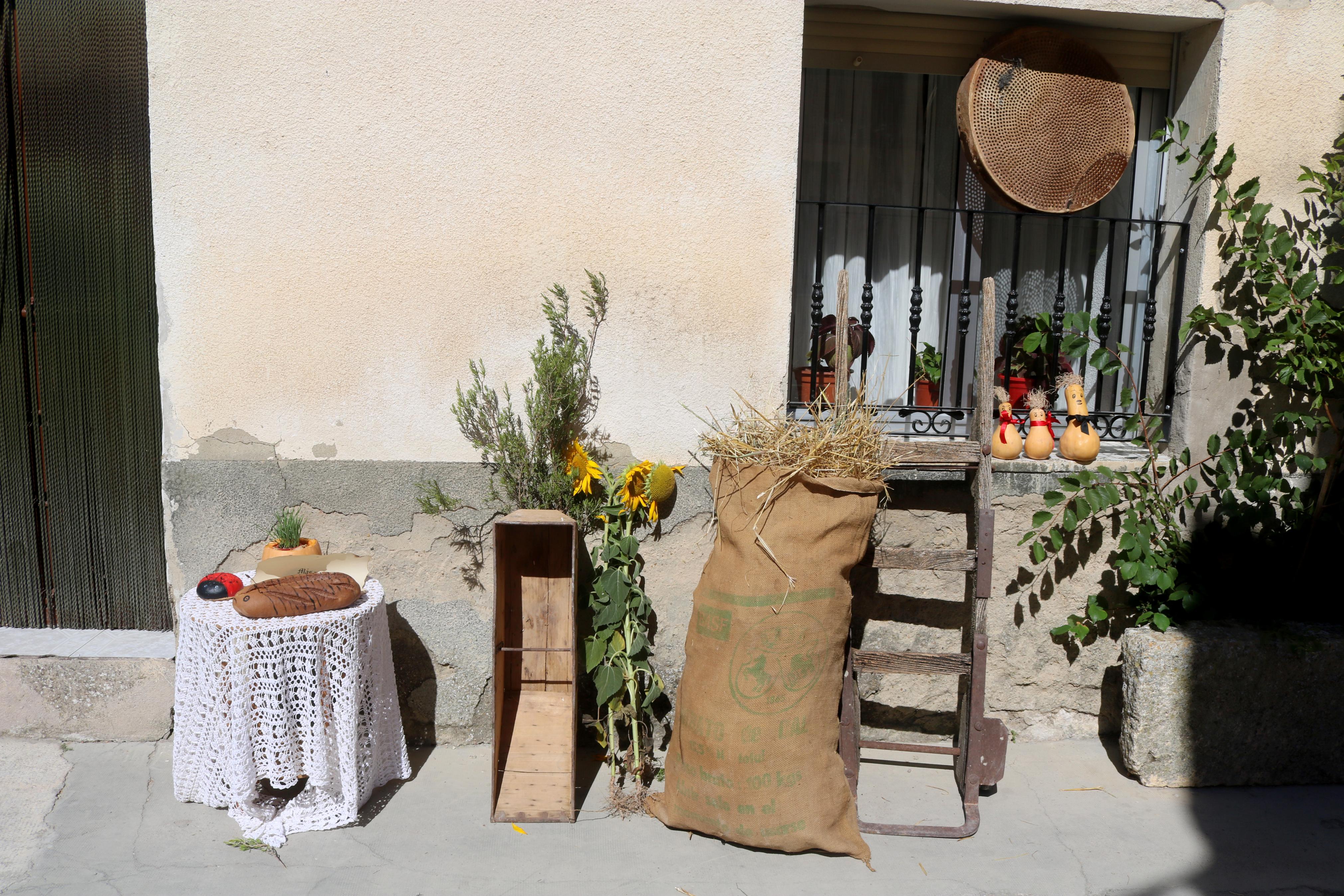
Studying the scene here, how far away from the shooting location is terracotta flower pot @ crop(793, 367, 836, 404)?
3457 millimetres

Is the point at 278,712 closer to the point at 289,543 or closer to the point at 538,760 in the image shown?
the point at 289,543

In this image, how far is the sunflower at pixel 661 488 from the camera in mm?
3084

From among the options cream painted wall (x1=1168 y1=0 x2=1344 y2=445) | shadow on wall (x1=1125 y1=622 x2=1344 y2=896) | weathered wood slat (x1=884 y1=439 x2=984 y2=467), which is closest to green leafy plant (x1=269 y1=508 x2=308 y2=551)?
weathered wood slat (x1=884 y1=439 x2=984 y2=467)

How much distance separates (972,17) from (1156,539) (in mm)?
2072

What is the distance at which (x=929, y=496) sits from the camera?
3.23 m

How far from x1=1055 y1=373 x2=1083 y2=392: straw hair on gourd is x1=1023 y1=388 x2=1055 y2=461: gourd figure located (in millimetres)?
110

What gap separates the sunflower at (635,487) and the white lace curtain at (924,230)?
954 millimetres

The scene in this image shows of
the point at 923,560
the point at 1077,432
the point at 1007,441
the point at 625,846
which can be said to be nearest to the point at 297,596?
the point at 625,846

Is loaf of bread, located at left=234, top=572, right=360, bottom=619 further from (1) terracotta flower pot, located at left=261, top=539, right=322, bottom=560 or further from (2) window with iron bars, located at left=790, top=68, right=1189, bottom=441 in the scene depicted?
(2) window with iron bars, located at left=790, top=68, right=1189, bottom=441

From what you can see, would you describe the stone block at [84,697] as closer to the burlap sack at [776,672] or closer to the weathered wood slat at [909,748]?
the burlap sack at [776,672]

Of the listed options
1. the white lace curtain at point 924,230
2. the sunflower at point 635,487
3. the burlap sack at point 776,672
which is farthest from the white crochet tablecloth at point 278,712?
the white lace curtain at point 924,230

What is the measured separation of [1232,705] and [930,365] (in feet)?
5.32

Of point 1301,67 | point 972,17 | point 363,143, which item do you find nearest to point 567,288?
point 363,143

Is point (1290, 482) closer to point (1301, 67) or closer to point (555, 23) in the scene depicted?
point (1301, 67)
